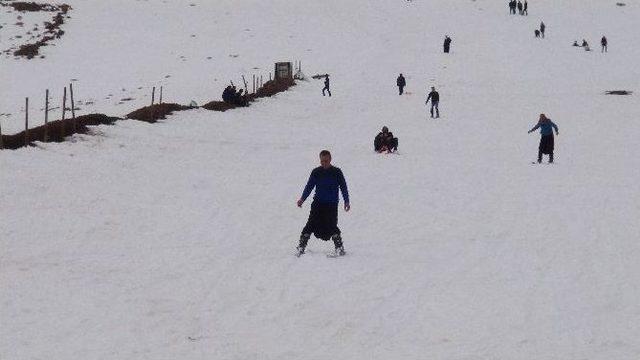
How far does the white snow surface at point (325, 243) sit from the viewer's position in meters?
7.23

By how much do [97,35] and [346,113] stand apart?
33066 mm

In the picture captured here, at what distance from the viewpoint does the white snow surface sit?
7.23m

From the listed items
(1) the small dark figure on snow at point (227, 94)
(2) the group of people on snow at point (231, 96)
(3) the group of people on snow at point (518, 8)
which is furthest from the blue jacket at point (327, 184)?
(3) the group of people on snow at point (518, 8)

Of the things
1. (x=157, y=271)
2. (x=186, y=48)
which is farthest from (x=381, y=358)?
(x=186, y=48)

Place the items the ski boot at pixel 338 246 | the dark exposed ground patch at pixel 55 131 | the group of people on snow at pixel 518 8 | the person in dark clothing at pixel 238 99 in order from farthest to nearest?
the group of people on snow at pixel 518 8
the person in dark clothing at pixel 238 99
the dark exposed ground patch at pixel 55 131
the ski boot at pixel 338 246

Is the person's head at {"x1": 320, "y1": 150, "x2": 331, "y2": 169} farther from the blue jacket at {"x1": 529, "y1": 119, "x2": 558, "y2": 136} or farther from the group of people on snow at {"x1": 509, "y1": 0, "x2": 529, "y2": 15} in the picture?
the group of people on snow at {"x1": 509, "y1": 0, "x2": 529, "y2": 15}

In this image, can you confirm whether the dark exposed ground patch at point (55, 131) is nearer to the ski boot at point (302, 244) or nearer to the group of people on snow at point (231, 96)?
the ski boot at point (302, 244)

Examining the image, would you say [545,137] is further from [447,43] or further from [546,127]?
[447,43]

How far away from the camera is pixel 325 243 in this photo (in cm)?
1163

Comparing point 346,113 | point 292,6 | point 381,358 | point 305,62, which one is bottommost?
point 381,358

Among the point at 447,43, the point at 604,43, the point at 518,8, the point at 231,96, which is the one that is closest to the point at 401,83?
the point at 231,96

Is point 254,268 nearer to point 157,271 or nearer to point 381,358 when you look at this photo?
point 157,271

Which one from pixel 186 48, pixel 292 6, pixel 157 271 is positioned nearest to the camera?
pixel 157 271

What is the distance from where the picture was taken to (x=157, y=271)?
945 cm
